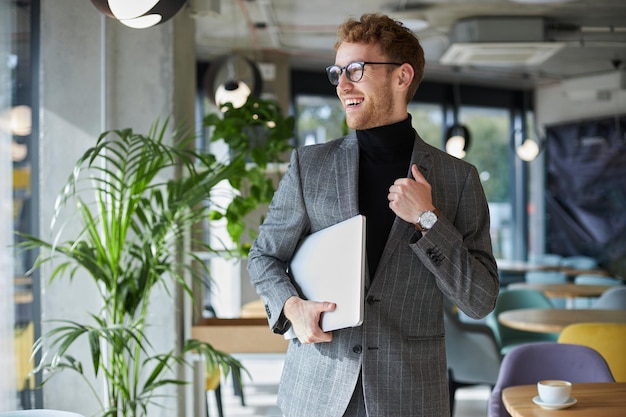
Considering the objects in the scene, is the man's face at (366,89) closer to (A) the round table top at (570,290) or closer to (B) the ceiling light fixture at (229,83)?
(B) the ceiling light fixture at (229,83)

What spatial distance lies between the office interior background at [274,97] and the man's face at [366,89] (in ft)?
6.80

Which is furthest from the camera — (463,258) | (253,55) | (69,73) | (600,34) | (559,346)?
(253,55)

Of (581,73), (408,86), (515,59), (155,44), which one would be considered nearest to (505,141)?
(581,73)

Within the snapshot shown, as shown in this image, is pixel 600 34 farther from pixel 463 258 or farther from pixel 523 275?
pixel 463 258

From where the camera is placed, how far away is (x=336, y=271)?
1.86m

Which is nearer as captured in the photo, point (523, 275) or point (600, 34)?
point (600, 34)

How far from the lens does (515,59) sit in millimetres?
8586

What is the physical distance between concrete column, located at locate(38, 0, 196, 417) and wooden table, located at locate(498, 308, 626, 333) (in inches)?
90.0

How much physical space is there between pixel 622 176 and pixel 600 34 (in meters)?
2.93

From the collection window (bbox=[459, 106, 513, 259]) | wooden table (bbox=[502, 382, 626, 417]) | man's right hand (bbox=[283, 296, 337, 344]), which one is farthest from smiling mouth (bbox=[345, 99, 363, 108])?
window (bbox=[459, 106, 513, 259])

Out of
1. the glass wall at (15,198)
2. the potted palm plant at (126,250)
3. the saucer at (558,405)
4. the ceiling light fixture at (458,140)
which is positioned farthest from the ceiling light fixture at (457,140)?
the saucer at (558,405)

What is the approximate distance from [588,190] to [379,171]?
9929mm

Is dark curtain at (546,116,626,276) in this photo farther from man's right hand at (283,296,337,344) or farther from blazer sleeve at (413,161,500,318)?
man's right hand at (283,296,337,344)

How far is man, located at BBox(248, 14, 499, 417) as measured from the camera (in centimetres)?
186
